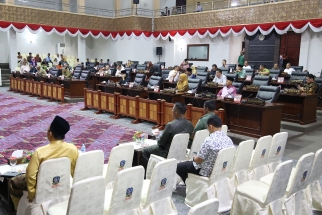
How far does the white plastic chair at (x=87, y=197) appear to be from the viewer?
2.06 m

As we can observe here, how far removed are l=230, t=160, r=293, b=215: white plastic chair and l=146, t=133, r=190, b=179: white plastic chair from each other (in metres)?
0.94

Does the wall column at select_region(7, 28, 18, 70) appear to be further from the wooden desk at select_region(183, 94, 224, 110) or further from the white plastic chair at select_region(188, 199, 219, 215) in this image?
the white plastic chair at select_region(188, 199, 219, 215)

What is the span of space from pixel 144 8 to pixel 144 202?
56.8 feet

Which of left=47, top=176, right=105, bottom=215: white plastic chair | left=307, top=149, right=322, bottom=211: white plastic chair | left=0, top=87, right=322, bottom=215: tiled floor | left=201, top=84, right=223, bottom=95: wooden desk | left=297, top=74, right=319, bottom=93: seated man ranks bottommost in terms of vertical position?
left=0, top=87, right=322, bottom=215: tiled floor

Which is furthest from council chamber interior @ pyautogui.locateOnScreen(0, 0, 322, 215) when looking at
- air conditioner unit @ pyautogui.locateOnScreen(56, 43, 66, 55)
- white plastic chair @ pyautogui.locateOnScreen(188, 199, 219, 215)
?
air conditioner unit @ pyautogui.locateOnScreen(56, 43, 66, 55)

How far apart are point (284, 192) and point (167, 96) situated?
4.70 metres

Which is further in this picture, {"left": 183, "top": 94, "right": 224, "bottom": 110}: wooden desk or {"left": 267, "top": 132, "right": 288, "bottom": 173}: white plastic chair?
{"left": 183, "top": 94, "right": 224, "bottom": 110}: wooden desk

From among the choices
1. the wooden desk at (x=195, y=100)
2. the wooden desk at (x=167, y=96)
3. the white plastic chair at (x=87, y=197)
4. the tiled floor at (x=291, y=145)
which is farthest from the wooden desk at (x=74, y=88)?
the white plastic chair at (x=87, y=197)

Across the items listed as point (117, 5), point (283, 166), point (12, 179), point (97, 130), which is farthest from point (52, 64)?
point (283, 166)

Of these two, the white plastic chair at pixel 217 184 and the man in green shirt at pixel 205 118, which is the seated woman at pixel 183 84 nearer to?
the man in green shirt at pixel 205 118

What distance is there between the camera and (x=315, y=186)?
3320 millimetres

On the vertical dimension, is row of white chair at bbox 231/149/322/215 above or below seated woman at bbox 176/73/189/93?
below

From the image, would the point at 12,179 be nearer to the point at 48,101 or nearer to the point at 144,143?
the point at 144,143

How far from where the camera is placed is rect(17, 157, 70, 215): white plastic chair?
8.38 ft
